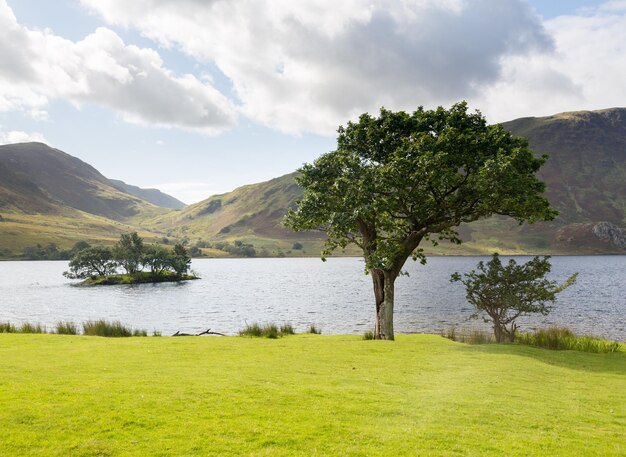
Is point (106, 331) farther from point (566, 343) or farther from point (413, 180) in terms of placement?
point (566, 343)

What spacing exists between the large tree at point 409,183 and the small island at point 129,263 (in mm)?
110987

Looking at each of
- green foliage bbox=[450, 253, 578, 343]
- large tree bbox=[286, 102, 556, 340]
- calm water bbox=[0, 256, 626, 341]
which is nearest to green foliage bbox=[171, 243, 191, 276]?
calm water bbox=[0, 256, 626, 341]

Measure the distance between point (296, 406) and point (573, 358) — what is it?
2027 cm

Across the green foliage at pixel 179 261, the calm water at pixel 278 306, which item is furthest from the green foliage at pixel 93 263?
the green foliage at pixel 179 261

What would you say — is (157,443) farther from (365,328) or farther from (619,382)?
(365,328)

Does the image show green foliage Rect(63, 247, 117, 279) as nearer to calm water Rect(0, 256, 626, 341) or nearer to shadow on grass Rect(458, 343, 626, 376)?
calm water Rect(0, 256, 626, 341)

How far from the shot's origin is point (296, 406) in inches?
486

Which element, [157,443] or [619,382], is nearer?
[157,443]

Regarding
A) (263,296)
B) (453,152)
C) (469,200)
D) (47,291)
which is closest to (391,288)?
(469,200)

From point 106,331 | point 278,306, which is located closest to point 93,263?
point 278,306

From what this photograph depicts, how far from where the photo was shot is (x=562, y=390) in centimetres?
1664

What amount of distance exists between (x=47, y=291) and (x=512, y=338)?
114774 mm

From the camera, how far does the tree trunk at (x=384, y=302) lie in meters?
32.9

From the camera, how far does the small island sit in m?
133
